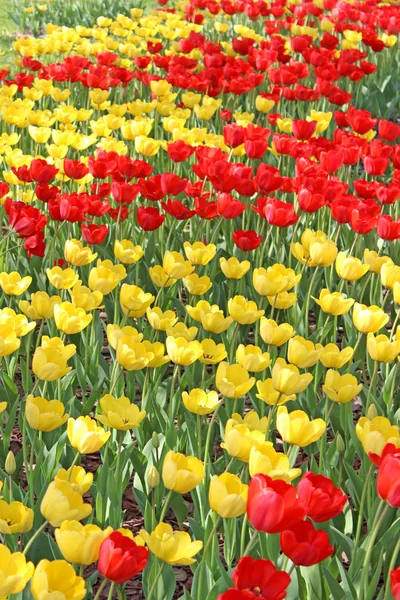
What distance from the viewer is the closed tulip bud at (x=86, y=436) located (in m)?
2.03

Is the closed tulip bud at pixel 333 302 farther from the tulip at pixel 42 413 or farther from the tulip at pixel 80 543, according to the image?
the tulip at pixel 80 543

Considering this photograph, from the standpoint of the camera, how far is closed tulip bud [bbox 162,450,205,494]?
1.89 meters

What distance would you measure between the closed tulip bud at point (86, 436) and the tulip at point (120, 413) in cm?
13

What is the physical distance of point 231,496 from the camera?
5.74 feet

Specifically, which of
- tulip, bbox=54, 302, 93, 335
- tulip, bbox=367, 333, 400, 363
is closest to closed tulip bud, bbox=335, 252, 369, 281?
tulip, bbox=367, 333, 400, 363

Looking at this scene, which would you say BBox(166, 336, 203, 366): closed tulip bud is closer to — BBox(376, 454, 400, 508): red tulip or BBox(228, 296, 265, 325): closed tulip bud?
BBox(228, 296, 265, 325): closed tulip bud

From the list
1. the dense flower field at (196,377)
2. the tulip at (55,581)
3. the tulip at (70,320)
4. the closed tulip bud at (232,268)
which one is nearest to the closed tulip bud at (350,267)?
the dense flower field at (196,377)

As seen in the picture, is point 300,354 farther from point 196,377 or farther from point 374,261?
point 374,261

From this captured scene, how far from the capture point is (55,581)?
151 cm

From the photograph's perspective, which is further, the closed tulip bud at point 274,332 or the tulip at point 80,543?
the closed tulip bud at point 274,332

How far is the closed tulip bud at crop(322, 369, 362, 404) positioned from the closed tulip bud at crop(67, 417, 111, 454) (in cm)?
70

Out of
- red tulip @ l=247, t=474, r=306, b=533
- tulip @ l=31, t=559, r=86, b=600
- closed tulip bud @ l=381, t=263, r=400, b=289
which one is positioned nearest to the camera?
tulip @ l=31, t=559, r=86, b=600

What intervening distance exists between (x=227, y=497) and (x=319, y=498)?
19 centimetres

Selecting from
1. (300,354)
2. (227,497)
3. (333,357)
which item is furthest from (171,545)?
(333,357)
